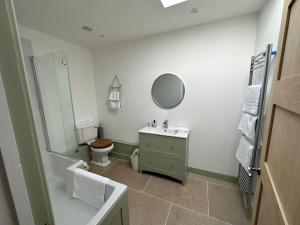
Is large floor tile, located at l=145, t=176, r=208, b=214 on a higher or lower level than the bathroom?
lower

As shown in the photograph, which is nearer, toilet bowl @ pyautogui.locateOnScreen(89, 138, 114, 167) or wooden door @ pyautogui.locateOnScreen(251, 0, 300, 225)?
wooden door @ pyautogui.locateOnScreen(251, 0, 300, 225)

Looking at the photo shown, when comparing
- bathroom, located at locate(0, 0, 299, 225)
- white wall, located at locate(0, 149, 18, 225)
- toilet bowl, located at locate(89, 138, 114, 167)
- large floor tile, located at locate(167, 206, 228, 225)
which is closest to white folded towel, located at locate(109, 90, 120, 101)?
bathroom, located at locate(0, 0, 299, 225)

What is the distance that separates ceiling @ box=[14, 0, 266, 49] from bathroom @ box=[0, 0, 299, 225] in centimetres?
2

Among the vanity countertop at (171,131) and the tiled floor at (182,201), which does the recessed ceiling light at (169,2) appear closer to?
the vanity countertop at (171,131)

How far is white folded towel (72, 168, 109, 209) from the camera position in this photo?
1298mm

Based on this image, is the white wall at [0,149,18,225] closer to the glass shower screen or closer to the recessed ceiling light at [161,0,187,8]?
the recessed ceiling light at [161,0,187,8]

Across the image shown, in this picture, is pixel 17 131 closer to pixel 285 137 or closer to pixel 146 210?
pixel 285 137

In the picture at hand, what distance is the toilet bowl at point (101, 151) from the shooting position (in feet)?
7.79

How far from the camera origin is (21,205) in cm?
34

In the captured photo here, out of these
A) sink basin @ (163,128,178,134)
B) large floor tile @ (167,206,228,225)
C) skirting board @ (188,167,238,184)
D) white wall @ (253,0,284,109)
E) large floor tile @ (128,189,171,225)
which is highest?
white wall @ (253,0,284,109)

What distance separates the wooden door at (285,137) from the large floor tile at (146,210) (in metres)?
1.11

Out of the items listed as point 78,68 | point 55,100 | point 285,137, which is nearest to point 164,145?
point 285,137

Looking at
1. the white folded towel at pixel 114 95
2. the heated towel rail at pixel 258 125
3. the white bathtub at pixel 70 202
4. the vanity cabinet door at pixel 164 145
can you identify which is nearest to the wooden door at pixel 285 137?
the heated towel rail at pixel 258 125

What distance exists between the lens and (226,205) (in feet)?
5.47
